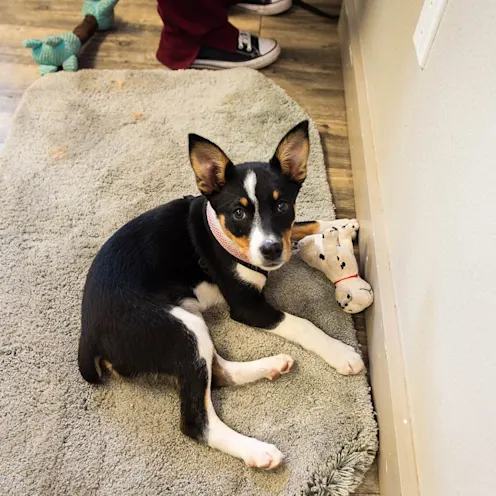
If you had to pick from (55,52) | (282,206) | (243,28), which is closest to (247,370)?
(282,206)

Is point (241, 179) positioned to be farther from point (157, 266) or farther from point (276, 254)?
point (157, 266)

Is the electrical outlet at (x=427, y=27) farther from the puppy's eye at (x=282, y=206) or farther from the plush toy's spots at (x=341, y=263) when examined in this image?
the plush toy's spots at (x=341, y=263)

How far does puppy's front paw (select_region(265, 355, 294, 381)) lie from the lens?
179 centimetres

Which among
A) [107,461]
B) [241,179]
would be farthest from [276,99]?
[107,461]

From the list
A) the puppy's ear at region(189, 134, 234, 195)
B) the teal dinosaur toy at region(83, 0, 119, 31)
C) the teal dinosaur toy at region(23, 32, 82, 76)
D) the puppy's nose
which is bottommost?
the teal dinosaur toy at region(23, 32, 82, 76)

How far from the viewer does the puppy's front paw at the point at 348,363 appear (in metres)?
1.80

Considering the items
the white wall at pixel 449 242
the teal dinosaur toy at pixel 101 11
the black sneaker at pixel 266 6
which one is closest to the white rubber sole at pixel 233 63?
the black sneaker at pixel 266 6

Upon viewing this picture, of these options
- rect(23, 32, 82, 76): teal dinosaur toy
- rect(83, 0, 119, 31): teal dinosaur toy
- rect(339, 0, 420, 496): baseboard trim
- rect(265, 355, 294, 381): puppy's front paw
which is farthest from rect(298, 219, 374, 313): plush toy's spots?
rect(83, 0, 119, 31): teal dinosaur toy

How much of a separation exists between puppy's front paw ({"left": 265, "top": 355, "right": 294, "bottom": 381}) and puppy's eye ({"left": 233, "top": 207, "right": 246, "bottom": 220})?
19.6 inches

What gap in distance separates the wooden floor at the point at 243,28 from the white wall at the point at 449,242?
77 centimetres

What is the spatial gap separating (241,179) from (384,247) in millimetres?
580

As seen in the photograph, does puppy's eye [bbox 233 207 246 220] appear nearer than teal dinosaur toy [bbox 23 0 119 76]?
Yes

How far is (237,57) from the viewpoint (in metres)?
2.87

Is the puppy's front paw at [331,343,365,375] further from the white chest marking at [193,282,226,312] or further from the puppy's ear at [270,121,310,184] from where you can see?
the puppy's ear at [270,121,310,184]
